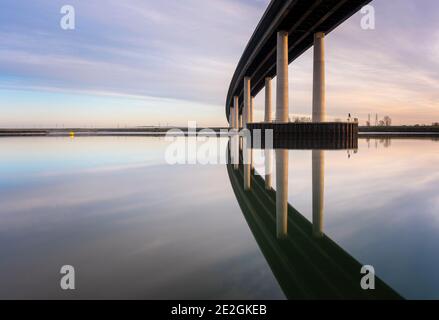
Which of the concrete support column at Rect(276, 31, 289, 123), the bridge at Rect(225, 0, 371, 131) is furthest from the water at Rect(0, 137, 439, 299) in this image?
the concrete support column at Rect(276, 31, 289, 123)

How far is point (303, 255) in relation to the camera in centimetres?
567

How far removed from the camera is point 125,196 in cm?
1123

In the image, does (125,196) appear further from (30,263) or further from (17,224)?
(30,263)

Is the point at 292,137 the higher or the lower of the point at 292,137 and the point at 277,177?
the higher

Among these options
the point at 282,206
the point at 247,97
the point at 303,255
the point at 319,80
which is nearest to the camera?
the point at 303,255

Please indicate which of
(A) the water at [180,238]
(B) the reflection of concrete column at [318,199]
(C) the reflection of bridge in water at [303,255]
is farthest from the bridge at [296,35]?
(C) the reflection of bridge in water at [303,255]

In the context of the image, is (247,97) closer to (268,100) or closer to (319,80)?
(268,100)

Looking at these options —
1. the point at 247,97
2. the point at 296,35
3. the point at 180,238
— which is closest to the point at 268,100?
the point at 247,97

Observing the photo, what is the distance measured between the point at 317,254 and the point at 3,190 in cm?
1333

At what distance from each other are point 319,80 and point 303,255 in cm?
3593

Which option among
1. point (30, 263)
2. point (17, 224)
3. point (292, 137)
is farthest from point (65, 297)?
point (292, 137)

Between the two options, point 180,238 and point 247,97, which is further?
point 247,97

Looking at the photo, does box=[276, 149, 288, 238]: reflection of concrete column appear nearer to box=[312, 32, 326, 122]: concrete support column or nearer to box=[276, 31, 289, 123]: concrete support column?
box=[276, 31, 289, 123]: concrete support column

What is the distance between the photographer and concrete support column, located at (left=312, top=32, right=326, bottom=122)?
3769cm
